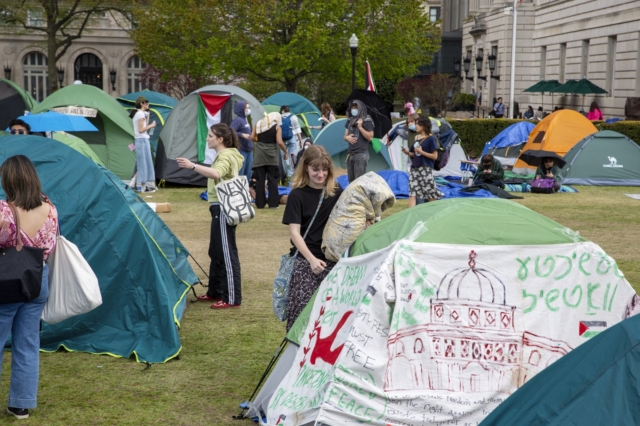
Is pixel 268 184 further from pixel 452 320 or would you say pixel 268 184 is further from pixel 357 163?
pixel 452 320

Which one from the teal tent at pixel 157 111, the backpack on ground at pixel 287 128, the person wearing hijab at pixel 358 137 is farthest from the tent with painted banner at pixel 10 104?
the person wearing hijab at pixel 358 137

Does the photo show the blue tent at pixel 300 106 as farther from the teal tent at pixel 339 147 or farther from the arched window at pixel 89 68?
the arched window at pixel 89 68

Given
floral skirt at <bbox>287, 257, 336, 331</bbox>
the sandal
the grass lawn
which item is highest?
floral skirt at <bbox>287, 257, 336, 331</bbox>

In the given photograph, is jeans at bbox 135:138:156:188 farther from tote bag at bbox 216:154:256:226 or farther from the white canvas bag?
the white canvas bag

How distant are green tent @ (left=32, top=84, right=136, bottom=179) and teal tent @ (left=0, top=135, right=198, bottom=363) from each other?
448 inches

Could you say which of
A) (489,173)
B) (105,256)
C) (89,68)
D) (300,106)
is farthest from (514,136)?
(89,68)

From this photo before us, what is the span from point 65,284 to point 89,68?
182 ft

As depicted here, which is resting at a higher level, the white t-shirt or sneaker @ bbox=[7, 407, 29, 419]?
the white t-shirt

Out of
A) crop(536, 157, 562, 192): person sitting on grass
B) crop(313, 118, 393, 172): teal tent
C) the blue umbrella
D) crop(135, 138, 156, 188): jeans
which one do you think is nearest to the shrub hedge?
crop(536, 157, 562, 192): person sitting on grass

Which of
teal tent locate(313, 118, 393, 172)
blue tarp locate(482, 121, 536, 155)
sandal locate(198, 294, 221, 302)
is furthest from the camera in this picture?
blue tarp locate(482, 121, 536, 155)

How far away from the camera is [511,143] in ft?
72.1

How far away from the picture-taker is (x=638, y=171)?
1919cm

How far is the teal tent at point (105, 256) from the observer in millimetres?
6574

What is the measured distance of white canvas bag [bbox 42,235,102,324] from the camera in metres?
5.37
